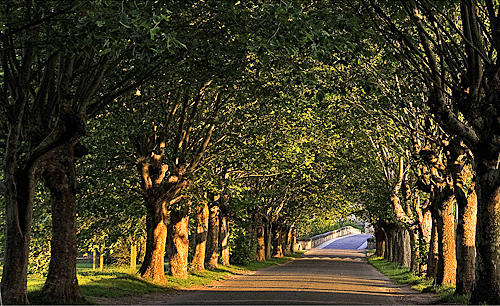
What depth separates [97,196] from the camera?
23.3 metres

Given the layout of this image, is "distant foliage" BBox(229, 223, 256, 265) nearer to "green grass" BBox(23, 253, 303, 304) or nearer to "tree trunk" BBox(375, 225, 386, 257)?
"green grass" BBox(23, 253, 303, 304)

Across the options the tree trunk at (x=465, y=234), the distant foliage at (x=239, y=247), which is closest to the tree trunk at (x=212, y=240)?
the distant foliage at (x=239, y=247)

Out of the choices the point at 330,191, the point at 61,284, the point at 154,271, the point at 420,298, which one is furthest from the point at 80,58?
the point at 330,191

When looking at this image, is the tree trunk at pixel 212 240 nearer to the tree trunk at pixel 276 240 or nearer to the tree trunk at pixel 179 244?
the tree trunk at pixel 179 244

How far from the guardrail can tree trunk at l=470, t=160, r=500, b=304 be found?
9195 centimetres

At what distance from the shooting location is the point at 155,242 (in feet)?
78.5

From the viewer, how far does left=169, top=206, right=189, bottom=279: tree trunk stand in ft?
88.7

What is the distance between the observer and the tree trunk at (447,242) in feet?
73.7

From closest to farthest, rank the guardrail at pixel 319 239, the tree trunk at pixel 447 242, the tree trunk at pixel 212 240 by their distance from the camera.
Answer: the tree trunk at pixel 447 242
the tree trunk at pixel 212 240
the guardrail at pixel 319 239

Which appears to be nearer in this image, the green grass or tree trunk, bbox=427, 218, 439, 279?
the green grass

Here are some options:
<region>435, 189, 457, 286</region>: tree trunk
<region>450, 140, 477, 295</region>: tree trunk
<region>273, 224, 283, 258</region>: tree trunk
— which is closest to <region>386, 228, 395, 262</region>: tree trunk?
<region>273, 224, 283, 258</region>: tree trunk

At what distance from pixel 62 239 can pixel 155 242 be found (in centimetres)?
844

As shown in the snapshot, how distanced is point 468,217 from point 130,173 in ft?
41.1

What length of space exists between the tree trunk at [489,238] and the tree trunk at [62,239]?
31.1 ft
